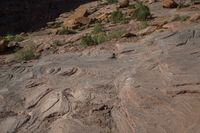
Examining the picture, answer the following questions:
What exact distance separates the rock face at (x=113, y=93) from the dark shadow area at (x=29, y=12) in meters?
10.8

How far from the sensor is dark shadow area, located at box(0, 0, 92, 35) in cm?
1942

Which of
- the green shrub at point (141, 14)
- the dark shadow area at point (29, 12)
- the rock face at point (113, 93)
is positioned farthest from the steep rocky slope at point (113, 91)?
the dark shadow area at point (29, 12)

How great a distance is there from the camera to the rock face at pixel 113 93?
6.12m

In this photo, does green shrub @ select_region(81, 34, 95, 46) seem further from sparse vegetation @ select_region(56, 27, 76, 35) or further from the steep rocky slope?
sparse vegetation @ select_region(56, 27, 76, 35)

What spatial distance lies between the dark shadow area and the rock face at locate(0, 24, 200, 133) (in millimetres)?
10842

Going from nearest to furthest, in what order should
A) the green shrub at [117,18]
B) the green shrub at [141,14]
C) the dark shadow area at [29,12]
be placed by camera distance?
the green shrub at [141,14] < the green shrub at [117,18] < the dark shadow area at [29,12]

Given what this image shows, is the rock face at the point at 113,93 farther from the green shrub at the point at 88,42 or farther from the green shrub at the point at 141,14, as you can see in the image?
the green shrub at the point at 141,14

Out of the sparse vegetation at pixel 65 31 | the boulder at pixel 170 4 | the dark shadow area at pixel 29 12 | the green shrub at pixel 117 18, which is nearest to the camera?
the sparse vegetation at pixel 65 31

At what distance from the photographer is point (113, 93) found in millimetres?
6930

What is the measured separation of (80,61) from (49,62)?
30.3 inches

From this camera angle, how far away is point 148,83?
270 inches

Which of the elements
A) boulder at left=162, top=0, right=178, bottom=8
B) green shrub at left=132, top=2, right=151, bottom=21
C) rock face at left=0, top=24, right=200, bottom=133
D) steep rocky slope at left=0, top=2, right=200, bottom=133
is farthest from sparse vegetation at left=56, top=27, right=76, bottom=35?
rock face at left=0, top=24, right=200, bottom=133

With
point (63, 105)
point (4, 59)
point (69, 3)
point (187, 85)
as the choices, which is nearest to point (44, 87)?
point (63, 105)

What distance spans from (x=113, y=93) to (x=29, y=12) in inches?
626
